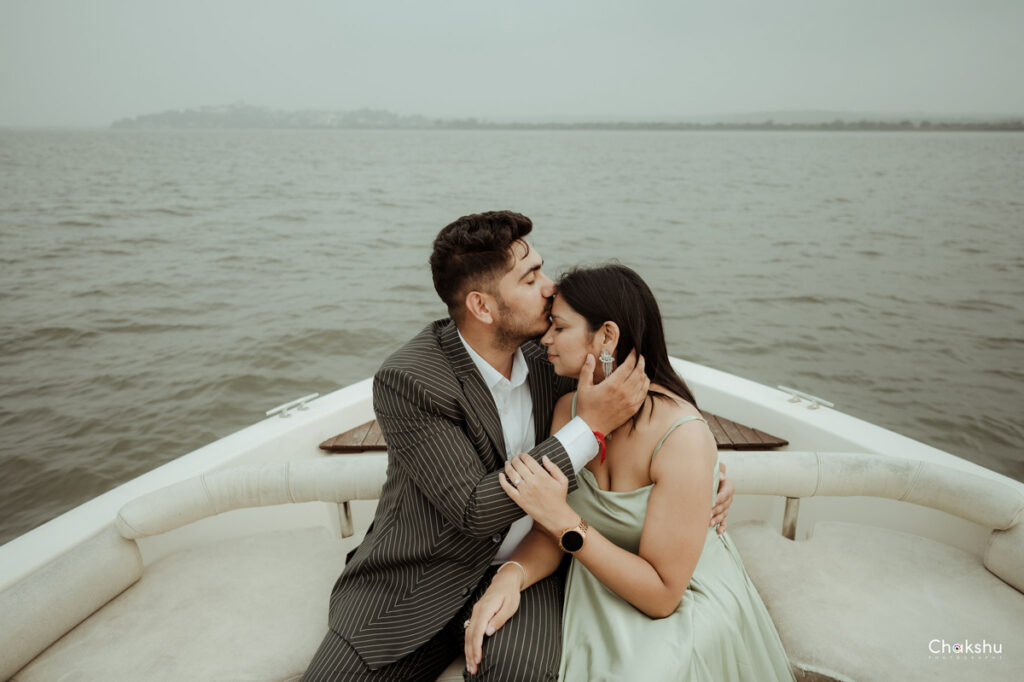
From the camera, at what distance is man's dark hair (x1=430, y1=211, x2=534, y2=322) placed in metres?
1.97

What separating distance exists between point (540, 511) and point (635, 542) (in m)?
0.37

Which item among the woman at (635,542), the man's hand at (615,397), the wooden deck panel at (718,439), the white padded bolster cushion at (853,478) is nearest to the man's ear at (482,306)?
the woman at (635,542)

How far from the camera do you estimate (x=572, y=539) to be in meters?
1.64

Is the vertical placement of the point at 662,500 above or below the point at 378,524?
above

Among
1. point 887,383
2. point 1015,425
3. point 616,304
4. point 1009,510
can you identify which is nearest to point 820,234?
point 887,383

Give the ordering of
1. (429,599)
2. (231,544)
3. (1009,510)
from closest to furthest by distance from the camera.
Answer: (429,599)
(1009,510)
(231,544)

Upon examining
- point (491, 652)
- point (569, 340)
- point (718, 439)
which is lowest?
point (718, 439)

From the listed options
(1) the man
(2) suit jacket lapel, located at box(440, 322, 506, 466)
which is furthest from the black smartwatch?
(2) suit jacket lapel, located at box(440, 322, 506, 466)

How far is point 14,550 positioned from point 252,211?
1688 cm

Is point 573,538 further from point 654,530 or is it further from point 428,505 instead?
point 428,505

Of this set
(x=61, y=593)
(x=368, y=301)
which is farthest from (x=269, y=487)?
(x=368, y=301)

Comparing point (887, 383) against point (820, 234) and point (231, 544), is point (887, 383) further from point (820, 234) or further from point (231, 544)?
point (820, 234)

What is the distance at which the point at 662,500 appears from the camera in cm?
168

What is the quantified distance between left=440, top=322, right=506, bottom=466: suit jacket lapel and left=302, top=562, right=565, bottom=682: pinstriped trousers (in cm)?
45
